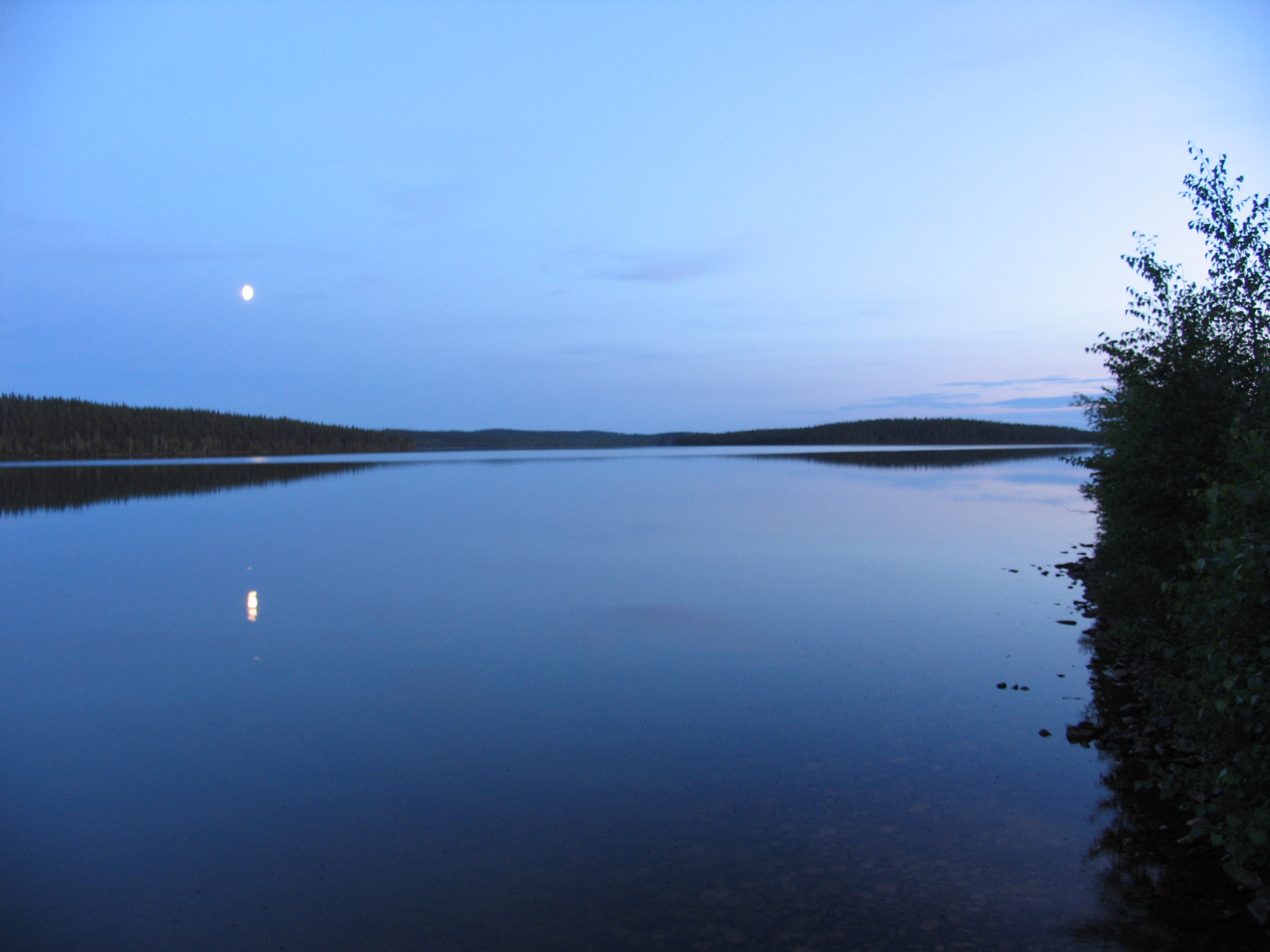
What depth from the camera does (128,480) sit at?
61.2m

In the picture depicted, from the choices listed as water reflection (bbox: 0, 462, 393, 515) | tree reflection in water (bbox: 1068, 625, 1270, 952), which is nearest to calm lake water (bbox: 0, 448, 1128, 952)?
tree reflection in water (bbox: 1068, 625, 1270, 952)

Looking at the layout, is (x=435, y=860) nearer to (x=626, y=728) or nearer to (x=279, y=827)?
(x=279, y=827)

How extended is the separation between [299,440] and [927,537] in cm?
16123

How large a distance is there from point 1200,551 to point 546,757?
6227 millimetres

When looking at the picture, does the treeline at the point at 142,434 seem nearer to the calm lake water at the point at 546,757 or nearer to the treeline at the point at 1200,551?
the calm lake water at the point at 546,757

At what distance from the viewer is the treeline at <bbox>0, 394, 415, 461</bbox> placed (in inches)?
5118

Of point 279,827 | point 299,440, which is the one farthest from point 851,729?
point 299,440

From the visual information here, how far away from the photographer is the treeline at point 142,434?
130000 millimetres

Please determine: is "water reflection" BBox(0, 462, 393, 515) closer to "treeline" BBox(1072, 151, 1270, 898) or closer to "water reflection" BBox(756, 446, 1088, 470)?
"treeline" BBox(1072, 151, 1270, 898)

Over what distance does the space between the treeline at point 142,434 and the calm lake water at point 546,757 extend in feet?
435

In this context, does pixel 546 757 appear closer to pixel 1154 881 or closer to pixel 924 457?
pixel 1154 881

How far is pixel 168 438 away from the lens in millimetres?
140250

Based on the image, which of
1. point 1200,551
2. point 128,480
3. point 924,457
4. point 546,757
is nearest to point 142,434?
point 128,480

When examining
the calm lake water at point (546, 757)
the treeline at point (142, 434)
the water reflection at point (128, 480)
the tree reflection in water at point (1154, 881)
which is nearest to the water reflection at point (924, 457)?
the water reflection at point (128, 480)
